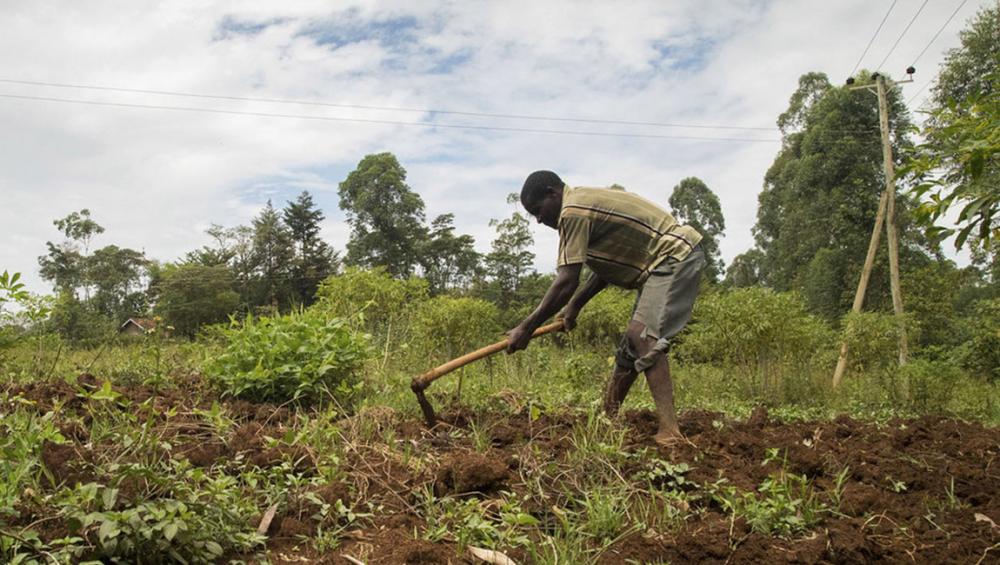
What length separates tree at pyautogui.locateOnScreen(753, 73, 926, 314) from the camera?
73.2 ft

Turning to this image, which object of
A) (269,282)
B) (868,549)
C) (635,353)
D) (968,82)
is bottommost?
(868,549)

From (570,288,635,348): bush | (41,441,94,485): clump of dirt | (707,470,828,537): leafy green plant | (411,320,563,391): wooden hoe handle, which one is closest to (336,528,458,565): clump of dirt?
(41,441,94,485): clump of dirt

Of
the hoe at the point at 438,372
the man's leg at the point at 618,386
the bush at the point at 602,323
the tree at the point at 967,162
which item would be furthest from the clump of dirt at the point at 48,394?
the bush at the point at 602,323

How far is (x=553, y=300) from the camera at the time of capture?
12.9 feet

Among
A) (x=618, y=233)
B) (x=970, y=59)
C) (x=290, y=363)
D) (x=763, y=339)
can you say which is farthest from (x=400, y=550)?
(x=970, y=59)

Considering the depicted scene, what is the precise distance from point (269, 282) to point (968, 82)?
29.5 m

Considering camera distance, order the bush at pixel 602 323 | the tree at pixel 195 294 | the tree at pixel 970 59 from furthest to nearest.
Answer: the tree at pixel 195 294, the tree at pixel 970 59, the bush at pixel 602 323

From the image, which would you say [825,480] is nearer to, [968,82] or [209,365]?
[209,365]

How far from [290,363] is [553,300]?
1962 millimetres

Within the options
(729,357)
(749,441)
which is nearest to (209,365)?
(749,441)

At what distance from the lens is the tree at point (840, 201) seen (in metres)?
22.3

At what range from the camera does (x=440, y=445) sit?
3734 millimetres

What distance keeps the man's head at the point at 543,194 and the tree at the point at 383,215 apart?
30.0 metres

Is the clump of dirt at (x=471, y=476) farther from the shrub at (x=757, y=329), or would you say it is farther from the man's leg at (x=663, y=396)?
the shrub at (x=757, y=329)
